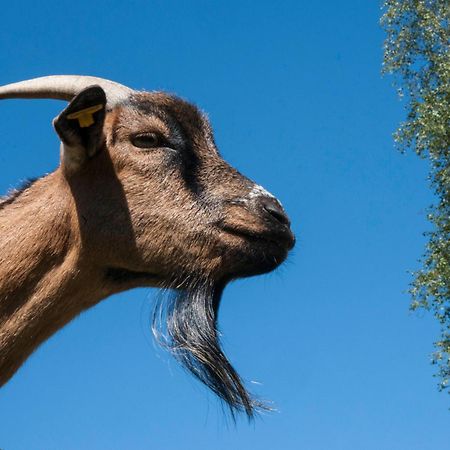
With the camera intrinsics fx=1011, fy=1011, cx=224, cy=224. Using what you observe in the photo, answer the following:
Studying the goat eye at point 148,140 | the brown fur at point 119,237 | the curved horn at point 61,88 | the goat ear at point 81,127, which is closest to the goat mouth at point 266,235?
the brown fur at point 119,237

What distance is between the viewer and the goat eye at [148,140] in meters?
5.85

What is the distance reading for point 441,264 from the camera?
22.5 m

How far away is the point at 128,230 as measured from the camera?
5.60m

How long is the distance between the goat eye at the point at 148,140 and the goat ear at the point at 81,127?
229 mm

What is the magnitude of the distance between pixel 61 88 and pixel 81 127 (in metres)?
0.49

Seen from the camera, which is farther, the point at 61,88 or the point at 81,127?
the point at 61,88

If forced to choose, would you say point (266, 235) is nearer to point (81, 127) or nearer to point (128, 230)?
point (128, 230)

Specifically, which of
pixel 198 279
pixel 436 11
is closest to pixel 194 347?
pixel 198 279

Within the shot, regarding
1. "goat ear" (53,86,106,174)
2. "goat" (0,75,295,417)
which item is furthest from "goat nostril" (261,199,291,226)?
"goat ear" (53,86,106,174)

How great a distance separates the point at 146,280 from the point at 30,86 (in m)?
1.39

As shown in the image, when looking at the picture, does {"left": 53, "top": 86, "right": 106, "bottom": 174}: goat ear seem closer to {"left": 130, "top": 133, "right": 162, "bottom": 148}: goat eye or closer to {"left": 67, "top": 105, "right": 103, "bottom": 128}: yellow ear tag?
{"left": 67, "top": 105, "right": 103, "bottom": 128}: yellow ear tag

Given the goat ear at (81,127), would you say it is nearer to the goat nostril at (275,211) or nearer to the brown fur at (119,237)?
the brown fur at (119,237)

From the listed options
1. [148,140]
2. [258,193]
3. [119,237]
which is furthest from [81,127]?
[258,193]

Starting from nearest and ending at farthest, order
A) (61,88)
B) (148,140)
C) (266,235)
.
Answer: (266,235), (148,140), (61,88)
